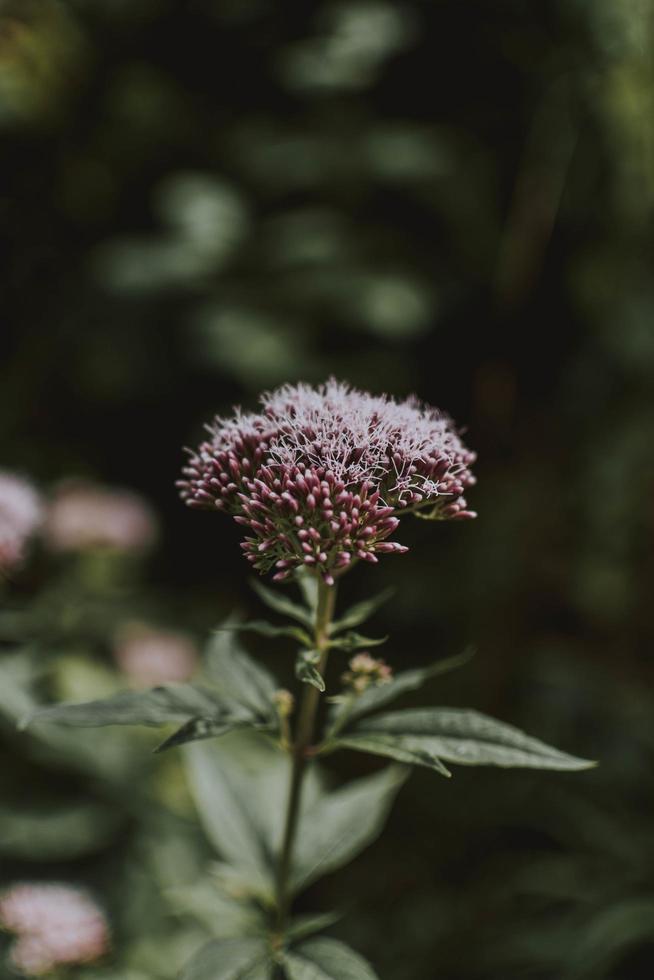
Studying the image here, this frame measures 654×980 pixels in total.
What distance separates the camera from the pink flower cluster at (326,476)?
3.31 feet

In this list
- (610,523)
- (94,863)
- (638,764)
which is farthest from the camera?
(610,523)

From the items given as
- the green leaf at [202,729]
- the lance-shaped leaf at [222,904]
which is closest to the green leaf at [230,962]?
the lance-shaped leaf at [222,904]

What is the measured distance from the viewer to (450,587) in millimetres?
3371

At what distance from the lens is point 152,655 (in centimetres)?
256

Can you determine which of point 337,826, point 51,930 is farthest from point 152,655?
point 337,826

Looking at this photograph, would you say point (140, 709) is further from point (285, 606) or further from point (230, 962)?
point (230, 962)

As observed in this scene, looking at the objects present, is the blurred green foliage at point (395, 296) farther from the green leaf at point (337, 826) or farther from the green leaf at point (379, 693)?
the green leaf at point (379, 693)

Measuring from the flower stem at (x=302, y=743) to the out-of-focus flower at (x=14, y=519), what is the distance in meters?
0.88

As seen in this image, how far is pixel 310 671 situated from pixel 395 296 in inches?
104

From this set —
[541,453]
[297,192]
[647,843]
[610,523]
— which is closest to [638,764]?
[647,843]

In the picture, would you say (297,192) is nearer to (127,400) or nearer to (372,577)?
(127,400)

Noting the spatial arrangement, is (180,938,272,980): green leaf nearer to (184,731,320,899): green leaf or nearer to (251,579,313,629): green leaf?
(184,731,320,899): green leaf

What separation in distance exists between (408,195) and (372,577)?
63.2 inches

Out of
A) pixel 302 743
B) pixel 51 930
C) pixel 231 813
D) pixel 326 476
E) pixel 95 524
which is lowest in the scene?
pixel 51 930
